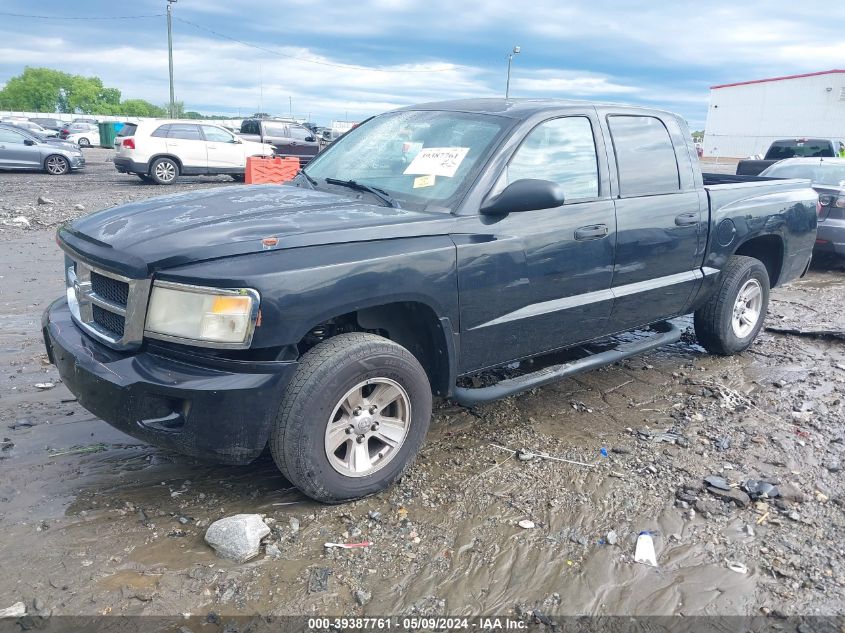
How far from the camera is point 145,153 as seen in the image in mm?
16469

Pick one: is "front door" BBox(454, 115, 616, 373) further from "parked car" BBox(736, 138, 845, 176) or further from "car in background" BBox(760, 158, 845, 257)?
"parked car" BBox(736, 138, 845, 176)

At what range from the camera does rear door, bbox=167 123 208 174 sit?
17.0 m

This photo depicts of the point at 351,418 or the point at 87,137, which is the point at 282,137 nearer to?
the point at 351,418

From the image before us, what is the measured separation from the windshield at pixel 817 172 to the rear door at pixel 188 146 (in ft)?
44.2

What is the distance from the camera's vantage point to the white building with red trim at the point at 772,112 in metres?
47.1

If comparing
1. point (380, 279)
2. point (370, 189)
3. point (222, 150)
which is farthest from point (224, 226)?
point (222, 150)

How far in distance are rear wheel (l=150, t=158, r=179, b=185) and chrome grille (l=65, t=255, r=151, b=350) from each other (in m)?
14.7

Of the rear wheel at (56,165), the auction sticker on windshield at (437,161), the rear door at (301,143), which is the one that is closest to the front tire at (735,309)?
the auction sticker on windshield at (437,161)

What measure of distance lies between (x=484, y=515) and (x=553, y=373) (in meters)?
1.07

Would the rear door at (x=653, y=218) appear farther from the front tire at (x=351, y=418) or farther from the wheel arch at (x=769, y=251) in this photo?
the front tire at (x=351, y=418)

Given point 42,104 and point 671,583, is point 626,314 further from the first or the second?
point 42,104

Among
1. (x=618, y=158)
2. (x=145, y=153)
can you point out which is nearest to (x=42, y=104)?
(x=145, y=153)

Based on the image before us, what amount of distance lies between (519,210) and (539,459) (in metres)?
1.36

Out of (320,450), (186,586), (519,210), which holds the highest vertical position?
(519,210)
